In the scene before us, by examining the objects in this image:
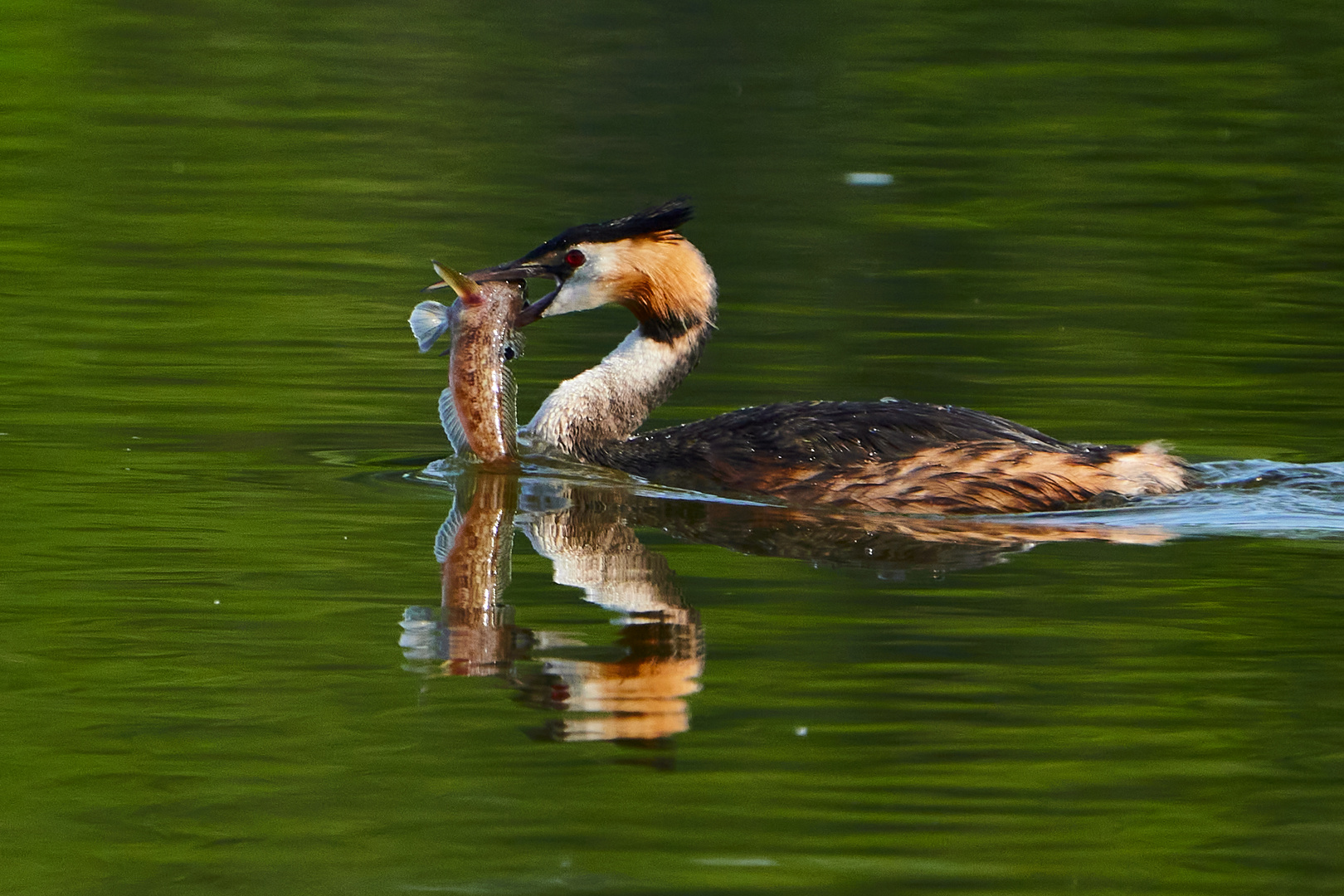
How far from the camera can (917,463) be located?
830 centimetres

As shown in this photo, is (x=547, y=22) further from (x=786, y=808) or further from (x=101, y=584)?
(x=786, y=808)

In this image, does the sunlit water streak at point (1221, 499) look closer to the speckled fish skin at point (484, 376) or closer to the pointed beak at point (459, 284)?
the speckled fish skin at point (484, 376)

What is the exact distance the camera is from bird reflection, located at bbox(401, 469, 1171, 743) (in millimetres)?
5926

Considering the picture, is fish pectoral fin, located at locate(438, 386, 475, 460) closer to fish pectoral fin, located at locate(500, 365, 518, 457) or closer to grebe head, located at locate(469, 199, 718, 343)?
fish pectoral fin, located at locate(500, 365, 518, 457)

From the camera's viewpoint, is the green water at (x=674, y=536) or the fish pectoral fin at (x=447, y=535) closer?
the green water at (x=674, y=536)

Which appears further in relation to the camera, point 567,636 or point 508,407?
point 508,407

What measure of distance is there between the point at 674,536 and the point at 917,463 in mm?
983

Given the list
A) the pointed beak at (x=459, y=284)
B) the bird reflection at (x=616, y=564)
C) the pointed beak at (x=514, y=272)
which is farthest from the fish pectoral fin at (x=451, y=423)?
the pointed beak at (x=514, y=272)

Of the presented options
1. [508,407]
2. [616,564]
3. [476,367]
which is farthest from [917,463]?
[476,367]

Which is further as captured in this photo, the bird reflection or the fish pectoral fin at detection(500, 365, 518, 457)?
the fish pectoral fin at detection(500, 365, 518, 457)

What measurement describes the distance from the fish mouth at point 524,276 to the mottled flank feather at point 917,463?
44.9 inches

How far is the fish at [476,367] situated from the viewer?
890 centimetres

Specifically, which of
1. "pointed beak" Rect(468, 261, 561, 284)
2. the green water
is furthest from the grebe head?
the green water

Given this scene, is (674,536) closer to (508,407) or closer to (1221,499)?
(508,407)
